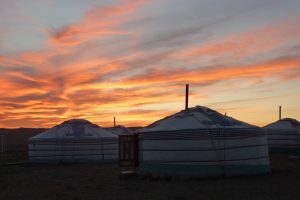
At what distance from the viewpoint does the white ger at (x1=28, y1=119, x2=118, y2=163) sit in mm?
24469

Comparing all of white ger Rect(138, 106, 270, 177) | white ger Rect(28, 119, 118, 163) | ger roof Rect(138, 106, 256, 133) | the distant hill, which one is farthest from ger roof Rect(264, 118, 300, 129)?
the distant hill

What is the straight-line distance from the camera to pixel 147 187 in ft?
46.5

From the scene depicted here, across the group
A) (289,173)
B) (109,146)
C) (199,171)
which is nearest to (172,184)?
(199,171)

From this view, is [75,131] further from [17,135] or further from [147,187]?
[17,135]

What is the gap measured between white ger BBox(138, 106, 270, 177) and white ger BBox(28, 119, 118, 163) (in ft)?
26.0

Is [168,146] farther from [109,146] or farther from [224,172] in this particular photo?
[109,146]

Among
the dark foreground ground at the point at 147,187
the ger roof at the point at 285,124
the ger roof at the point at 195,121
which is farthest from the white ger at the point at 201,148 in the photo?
the ger roof at the point at 285,124

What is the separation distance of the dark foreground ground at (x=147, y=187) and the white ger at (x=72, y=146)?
6.41 meters

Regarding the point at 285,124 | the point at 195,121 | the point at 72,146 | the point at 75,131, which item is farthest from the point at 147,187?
the point at 285,124

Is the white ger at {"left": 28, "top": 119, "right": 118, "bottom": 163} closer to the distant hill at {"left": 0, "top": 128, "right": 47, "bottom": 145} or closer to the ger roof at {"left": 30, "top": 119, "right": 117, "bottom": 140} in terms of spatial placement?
the ger roof at {"left": 30, "top": 119, "right": 117, "bottom": 140}

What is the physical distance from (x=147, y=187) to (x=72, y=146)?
426 inches

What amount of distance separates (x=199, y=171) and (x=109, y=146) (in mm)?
9566

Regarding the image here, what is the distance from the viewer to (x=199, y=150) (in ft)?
52.5

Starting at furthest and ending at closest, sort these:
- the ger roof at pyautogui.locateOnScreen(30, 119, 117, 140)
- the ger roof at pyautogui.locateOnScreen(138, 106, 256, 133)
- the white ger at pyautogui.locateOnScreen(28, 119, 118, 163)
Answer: the ger roof at pyautogui.locateOnScreen(30, 119, 117, 140) → the white ger at pyautogui.locateOnScreen(28, 119, 118, 163) → the ger roof at pyautogui.locateOnScreen(138, 106, 256, 133)
